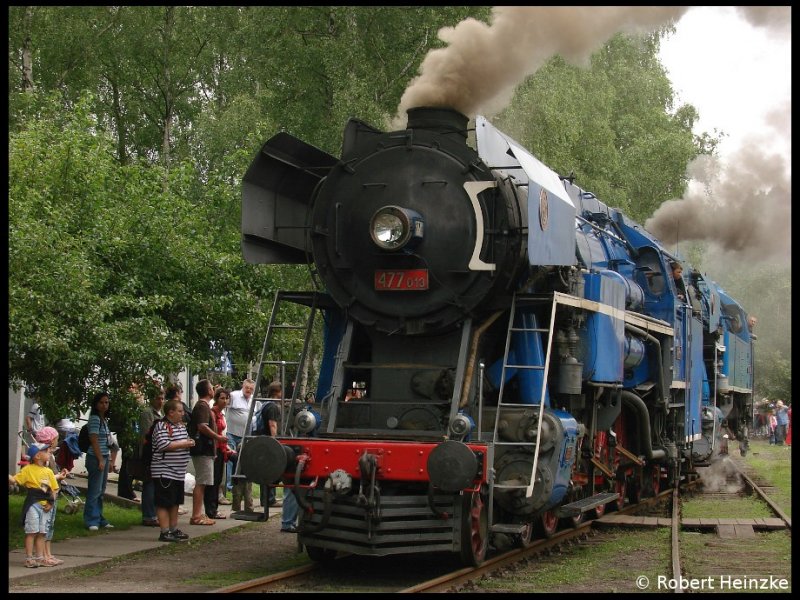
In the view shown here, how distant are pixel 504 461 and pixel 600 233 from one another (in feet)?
14.3

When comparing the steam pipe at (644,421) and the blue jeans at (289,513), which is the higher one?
the steam pipe at (644,421)

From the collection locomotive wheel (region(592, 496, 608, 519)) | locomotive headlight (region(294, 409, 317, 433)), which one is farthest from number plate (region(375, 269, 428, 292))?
locomotive wheel (region(592, 496, 608, 519))

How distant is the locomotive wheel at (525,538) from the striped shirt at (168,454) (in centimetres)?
349

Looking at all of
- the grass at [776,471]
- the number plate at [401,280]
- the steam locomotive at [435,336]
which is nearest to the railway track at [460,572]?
the steam locomotive at [435,336]

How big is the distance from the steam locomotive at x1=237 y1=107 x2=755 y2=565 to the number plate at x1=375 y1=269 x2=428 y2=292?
0.01m

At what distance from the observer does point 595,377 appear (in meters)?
10.3

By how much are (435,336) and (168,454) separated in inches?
130

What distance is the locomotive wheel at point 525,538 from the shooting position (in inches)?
398

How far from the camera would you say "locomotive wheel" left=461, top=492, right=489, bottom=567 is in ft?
28.4

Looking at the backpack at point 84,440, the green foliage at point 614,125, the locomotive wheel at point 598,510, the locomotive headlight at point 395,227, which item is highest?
the green foliage at point 614,125

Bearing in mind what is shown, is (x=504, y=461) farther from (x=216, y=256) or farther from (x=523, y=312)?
(x=216, y=256)

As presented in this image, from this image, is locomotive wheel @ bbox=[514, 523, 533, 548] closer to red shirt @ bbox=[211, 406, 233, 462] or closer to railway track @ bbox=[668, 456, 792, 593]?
railway track @ bbox=[668, 456, 792, 593]

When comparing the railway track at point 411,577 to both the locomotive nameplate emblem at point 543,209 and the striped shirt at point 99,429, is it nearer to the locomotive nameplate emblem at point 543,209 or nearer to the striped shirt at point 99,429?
the locomotive nameplate emblem at point 543,209

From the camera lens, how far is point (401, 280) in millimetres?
9484
